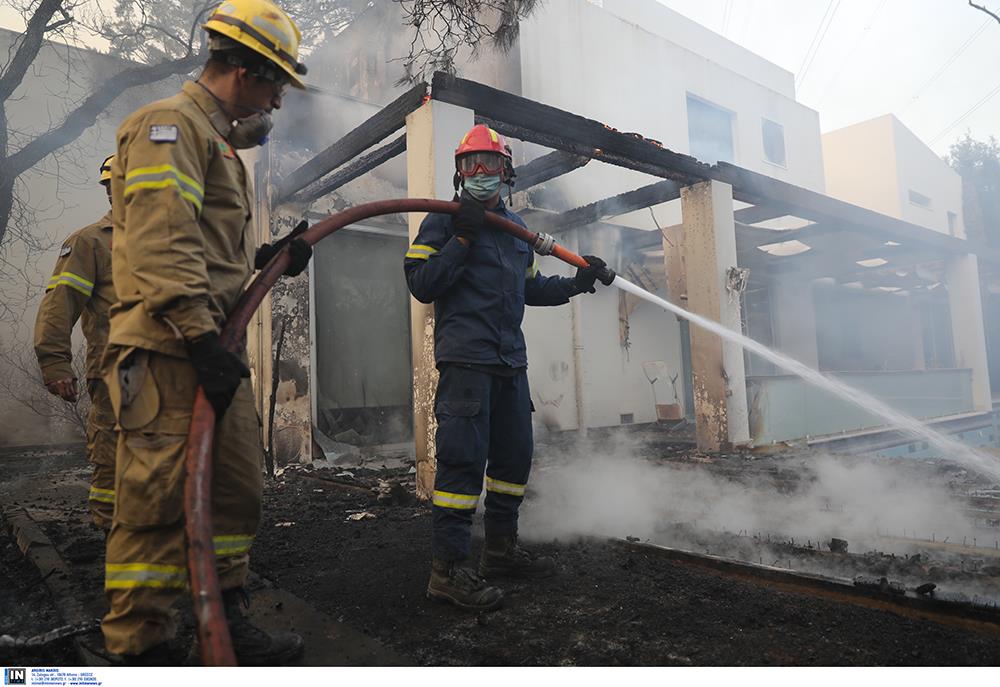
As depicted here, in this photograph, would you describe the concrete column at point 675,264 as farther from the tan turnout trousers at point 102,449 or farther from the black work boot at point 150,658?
the black work boot at point 150,658

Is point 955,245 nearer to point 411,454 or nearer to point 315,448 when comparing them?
point 411,454

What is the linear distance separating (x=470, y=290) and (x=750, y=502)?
283 cm

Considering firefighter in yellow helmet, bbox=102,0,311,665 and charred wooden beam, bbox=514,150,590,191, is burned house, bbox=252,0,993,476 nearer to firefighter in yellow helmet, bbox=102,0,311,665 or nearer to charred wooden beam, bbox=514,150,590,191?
charred wooden beam, bbox=514,150,590,191

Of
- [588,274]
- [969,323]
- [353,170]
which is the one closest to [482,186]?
[588,274]

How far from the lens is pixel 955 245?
12.2m

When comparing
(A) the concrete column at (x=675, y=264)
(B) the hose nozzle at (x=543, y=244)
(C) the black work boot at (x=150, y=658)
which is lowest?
(C) the black work boot at (x=150, y=658)

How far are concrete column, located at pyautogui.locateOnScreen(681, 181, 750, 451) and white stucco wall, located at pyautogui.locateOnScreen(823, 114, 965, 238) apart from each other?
50.3 feet

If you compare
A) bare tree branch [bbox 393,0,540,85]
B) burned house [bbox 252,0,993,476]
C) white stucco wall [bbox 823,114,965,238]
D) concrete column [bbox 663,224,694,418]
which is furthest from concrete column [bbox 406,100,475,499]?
white stucco wall [bbox 823,114,965,238]

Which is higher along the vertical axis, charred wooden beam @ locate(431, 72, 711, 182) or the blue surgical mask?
charred wooden beam @ locate(431, 72, 711, 182)

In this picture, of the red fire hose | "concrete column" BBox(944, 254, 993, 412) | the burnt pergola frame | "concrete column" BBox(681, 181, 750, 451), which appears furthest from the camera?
"concrete column" BBox(944, 254, 993, 412)

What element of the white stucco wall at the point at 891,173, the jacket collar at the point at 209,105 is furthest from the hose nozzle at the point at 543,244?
the white stucco wall at the point at 891,173

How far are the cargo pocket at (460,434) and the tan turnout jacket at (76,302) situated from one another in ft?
5.94

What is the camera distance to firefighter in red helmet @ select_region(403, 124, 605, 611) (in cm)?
261

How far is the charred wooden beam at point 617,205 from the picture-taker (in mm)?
7505
